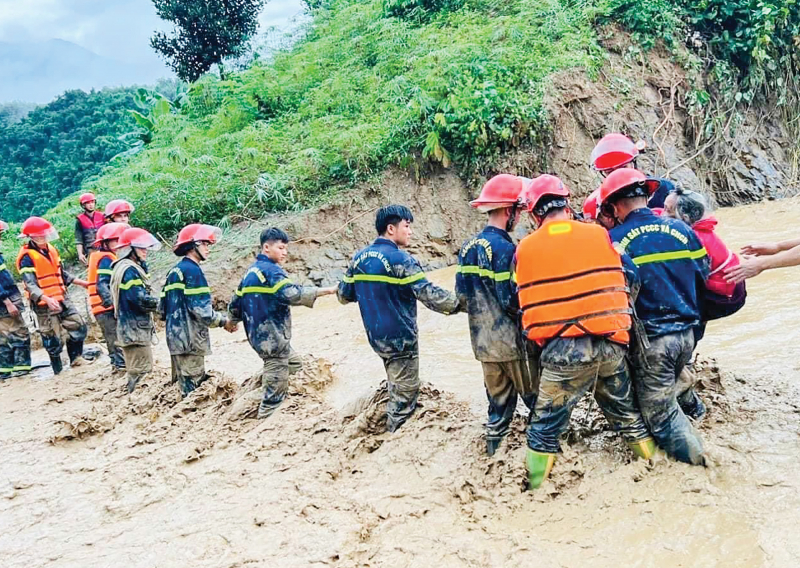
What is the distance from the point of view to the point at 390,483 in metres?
3.73

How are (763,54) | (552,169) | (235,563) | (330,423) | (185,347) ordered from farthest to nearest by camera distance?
1. (763,54)
2. (552,169)
3. (185,347)
4. (330,423)
5. (235,563)

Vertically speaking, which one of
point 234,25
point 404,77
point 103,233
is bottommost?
point 103,233

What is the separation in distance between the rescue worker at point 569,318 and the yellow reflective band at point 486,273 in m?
0.28

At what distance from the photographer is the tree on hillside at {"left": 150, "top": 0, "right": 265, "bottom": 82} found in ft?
59.1

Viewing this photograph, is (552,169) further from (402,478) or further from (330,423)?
(402,478)

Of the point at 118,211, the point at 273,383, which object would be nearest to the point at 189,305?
the point at 273,383

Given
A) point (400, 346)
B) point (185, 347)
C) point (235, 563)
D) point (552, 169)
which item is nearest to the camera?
point (235, 563)

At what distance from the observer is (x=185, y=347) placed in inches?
221

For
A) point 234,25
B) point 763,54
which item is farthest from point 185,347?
point 234,25

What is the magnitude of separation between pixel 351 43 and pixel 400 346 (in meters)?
11.4

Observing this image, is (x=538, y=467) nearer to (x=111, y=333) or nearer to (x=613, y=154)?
(x=613, y=154)

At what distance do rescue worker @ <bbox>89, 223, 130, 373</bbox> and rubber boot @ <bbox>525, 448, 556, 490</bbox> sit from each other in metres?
4.86

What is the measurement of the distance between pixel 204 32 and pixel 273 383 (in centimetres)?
1628

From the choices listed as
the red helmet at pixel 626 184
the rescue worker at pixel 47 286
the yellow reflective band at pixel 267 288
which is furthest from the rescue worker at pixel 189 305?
the red helmet at pixel 626 184
